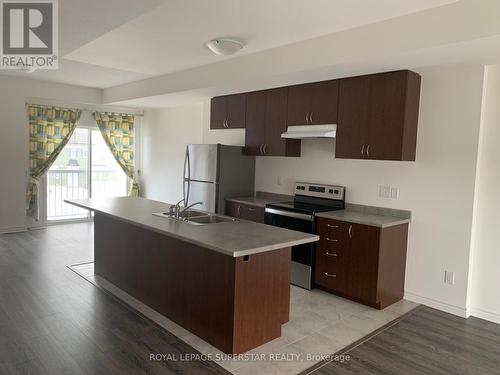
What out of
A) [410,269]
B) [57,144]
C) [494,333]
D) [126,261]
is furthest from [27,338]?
[57,144]

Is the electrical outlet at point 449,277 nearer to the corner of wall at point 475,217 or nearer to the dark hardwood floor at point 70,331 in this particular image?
the corner of wall at point 475,217

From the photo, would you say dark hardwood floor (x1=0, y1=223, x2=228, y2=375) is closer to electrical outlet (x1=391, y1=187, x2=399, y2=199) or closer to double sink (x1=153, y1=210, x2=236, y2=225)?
double sink (x1=153, y1=210, x2=236, y2=225)

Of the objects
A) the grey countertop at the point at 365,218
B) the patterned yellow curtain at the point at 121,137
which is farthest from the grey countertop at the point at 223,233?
the patterned yellow curtain at the point at 121,137

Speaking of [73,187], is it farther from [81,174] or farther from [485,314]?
[485,314]

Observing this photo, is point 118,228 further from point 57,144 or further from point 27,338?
point 57,144

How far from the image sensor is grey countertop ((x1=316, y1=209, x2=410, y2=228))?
3530 mm

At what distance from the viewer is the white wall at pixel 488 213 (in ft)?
11.0

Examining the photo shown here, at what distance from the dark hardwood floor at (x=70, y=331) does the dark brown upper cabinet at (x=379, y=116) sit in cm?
240

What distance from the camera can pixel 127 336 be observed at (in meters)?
2.93

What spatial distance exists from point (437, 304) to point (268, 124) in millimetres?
2703

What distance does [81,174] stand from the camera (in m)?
7.21

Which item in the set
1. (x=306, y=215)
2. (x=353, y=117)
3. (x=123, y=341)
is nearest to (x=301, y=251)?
(x=306, y=215)

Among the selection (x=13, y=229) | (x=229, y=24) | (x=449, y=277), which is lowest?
(x=13, y=229)

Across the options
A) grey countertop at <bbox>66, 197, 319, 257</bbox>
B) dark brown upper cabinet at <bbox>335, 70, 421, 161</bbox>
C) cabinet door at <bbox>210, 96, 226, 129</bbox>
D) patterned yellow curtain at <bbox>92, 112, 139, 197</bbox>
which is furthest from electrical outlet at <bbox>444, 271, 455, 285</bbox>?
patterned yellow curtain at <bbox>92, 112, 139, 197</bbox>
